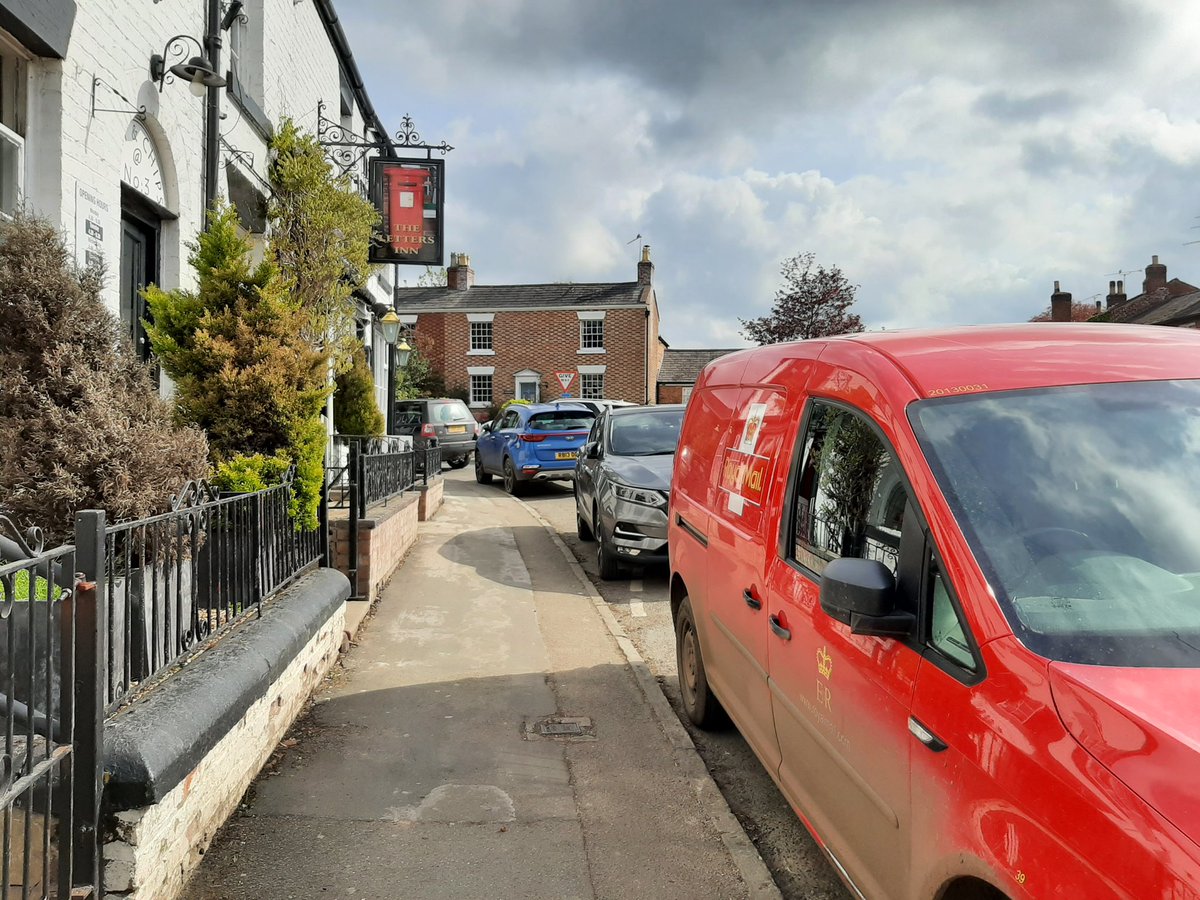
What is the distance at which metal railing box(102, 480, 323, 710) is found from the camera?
3240mm

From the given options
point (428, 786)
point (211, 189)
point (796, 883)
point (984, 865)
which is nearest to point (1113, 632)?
point (984, 865)

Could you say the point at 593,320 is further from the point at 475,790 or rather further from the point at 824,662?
the point at 824,662

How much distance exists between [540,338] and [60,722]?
1574 inches

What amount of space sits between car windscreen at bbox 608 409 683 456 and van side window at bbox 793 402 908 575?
6.26 m

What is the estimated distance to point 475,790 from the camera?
4168mm

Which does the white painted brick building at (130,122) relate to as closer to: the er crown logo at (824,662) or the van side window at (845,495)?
the van side window at (845,495)

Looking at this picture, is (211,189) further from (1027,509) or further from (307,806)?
(1027,509)

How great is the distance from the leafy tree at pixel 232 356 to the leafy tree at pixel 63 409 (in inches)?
72.0

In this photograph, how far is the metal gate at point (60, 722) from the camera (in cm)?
253

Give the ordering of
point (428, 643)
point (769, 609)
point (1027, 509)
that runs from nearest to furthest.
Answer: point (1027, 509), point (769, 609), point (428, 643)

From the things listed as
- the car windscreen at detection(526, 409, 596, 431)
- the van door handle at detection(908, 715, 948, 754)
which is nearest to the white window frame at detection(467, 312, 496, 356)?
the car windscreen at detection(526, 409, 596, 431)

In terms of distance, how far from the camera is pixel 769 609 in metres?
3.43

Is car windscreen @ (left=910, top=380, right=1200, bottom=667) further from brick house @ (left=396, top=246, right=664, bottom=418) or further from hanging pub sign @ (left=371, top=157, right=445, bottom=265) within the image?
brick house @ (left=396, top=246, right=664, bottom=418)

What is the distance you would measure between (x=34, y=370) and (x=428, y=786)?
2.72 meters
